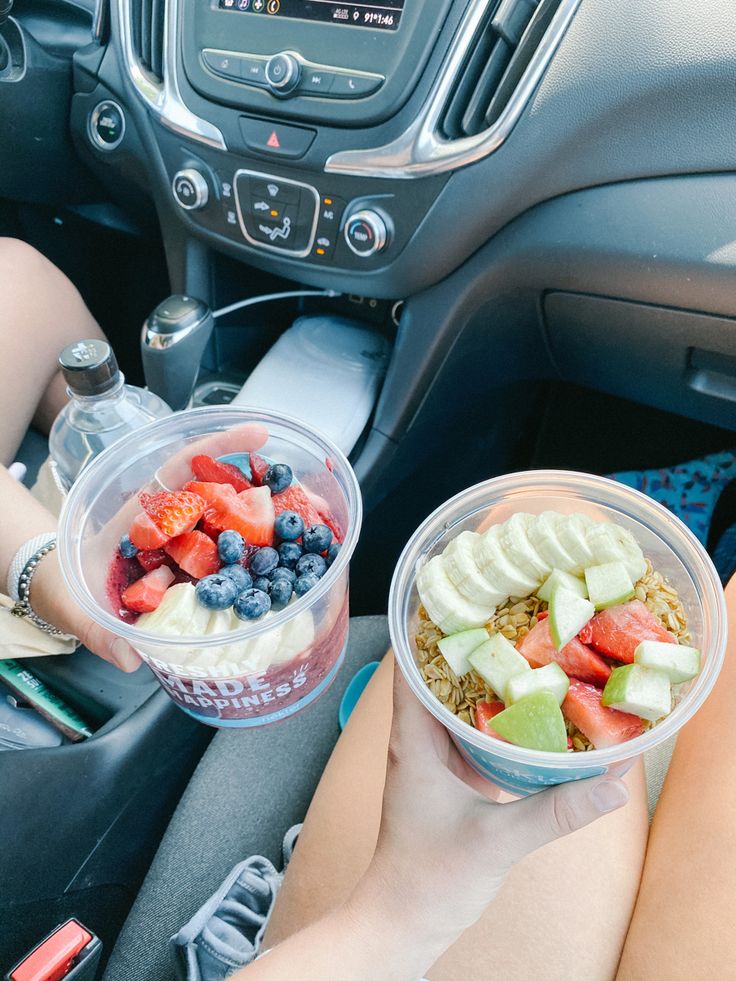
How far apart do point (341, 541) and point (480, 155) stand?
0.54 metres

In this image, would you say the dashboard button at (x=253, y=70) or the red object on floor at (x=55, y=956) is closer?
the red object on floor at (x=55, y=956)

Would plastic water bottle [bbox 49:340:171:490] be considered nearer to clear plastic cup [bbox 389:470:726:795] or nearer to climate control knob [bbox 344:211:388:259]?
climate control knob [bbox 344:211:388:259]

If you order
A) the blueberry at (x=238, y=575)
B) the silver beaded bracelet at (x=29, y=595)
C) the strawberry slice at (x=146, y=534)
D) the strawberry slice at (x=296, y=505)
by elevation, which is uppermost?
the strawberry slice at (x=296, y=505)

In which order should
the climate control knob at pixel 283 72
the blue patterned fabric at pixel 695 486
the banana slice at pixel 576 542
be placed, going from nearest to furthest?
the banana slice at pixel 576 542
the climate control knob at pixel 283 72
the blue patterned fabric at pixel 695 486

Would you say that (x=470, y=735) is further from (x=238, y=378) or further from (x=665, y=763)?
(x=238, y=378)

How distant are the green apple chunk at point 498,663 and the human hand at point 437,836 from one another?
7 centimetres

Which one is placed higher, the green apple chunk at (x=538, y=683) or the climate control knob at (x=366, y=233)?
the climate control knob at (x=366, y=233)

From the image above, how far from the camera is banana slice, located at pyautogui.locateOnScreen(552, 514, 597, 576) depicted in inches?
29.1

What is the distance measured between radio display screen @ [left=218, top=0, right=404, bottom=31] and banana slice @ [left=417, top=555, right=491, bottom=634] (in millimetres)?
749

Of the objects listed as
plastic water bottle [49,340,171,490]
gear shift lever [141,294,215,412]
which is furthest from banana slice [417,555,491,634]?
gear shift lever [141,294,215,412]

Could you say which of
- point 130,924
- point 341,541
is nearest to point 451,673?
point 341,541

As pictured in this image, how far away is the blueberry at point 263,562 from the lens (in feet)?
2.70

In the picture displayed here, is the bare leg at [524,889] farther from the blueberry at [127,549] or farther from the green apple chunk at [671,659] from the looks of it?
the blueberry at [127,549]

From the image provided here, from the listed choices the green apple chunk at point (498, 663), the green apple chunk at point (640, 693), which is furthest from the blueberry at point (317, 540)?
the green apple chunk at point (640, 693)
